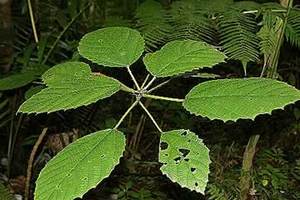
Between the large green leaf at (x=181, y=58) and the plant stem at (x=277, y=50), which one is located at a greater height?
the large green leaf at (x=181, y=58)

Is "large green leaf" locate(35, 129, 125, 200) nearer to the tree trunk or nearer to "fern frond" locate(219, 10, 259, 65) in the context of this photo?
"fern frond" locate(219, 10, 259, 65)

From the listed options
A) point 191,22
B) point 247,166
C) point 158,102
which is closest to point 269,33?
point 191,22

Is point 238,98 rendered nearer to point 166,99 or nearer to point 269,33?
point 166,99

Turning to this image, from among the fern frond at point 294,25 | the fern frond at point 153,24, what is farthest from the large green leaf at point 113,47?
the fern frond at point 294,25

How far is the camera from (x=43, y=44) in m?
1.58

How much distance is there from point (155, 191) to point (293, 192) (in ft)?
1.54

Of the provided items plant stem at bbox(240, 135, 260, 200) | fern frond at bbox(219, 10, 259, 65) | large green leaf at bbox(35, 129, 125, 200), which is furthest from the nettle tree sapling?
plant stem at bbox(240, 135, 260, 200)

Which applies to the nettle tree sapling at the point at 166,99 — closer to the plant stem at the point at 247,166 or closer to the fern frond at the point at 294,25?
the fern frond at the point at 294,25

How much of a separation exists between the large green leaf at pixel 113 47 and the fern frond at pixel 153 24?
0.28 metres

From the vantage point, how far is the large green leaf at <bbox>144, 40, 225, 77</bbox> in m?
0.75

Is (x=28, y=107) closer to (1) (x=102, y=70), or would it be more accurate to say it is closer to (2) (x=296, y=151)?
(1) (x=102, y=70)

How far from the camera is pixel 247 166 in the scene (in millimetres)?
1378

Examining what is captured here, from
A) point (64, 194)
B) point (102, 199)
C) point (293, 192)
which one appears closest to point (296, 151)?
point (293, 192)

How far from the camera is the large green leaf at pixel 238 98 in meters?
0.66
